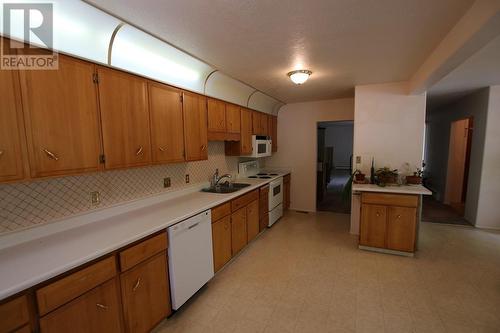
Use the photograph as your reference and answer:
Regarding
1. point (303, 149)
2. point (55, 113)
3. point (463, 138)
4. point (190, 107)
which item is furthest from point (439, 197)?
point (55, 113)

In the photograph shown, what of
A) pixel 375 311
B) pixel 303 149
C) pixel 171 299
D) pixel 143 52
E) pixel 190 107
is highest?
pixel 143 52

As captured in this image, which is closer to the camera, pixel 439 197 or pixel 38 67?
pixel 38 67

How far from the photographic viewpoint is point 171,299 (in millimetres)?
2016

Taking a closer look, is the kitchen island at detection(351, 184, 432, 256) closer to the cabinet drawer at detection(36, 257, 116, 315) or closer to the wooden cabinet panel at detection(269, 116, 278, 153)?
the wooden cabinet panel at detection(269, 116, 278, 153)

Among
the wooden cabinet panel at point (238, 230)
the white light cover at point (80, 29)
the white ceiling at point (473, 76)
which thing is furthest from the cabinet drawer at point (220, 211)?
the white ceiling at point (473, 76)

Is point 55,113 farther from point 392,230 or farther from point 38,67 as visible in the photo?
point 392,230

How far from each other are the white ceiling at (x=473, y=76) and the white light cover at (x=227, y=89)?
2.71m

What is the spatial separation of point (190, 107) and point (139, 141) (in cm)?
81

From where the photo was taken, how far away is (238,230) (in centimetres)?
308

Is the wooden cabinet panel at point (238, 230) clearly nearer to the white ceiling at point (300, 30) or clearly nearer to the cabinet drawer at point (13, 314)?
the white ceiling at point (300, 30)

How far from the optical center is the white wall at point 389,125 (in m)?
3.41

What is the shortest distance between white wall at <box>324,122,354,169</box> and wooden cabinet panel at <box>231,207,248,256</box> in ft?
32.1

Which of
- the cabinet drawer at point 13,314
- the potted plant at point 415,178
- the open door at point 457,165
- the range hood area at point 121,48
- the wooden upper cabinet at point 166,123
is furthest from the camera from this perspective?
the open door at point 457,165

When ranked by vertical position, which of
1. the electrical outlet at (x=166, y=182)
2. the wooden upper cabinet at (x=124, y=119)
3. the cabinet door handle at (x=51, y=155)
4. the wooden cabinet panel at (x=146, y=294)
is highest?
the wooden upper cabinet at (x=124, y=119)
